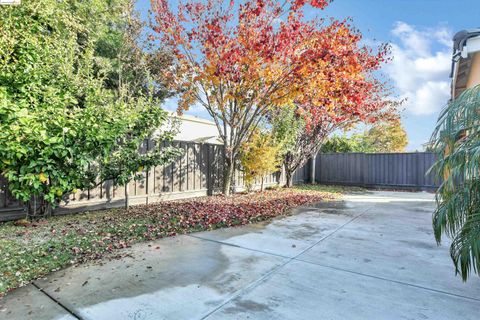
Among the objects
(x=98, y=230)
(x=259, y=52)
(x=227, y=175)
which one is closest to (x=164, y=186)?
(x=227, y=175)

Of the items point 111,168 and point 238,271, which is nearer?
point 238,271

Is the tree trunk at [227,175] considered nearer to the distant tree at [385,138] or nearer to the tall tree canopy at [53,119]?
the tall tree canopy at [53,119]

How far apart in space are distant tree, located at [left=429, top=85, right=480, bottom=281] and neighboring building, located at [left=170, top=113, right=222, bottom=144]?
8334 mm

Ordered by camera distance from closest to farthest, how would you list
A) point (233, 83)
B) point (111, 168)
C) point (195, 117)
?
1. point (111, 168)
2. point (233, 83)
3. point (195, 117)

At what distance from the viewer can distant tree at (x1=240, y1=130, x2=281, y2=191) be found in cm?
889

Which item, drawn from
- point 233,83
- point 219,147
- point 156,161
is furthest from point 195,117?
point 156,161

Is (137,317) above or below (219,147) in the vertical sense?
below

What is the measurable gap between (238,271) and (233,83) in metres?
5.46

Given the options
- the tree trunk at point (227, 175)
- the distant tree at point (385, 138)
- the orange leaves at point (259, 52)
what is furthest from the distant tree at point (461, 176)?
the distant tree at point (385, 138)

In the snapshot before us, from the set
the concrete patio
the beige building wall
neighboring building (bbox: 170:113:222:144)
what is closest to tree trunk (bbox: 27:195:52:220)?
the concrete patio

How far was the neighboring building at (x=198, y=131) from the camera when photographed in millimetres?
10031

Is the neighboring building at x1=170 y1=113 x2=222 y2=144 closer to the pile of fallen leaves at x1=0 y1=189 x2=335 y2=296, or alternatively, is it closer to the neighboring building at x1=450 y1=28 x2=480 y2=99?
the pile of fallen leaves at x1=0 y1=189 x2=335 y2=296

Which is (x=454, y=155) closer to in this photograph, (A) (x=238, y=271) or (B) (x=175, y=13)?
(A) (x=238, y=271)

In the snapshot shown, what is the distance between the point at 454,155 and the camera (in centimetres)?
214
